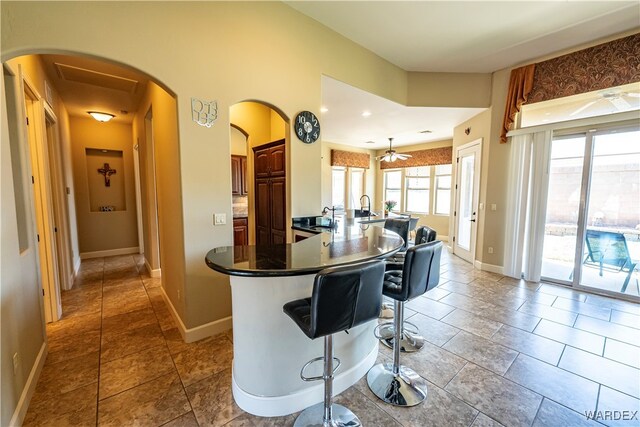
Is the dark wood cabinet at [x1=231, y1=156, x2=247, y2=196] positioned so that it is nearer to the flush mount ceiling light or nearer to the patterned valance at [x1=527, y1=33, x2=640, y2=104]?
the flush mount ceiling light

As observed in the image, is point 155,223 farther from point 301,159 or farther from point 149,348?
point 301,159

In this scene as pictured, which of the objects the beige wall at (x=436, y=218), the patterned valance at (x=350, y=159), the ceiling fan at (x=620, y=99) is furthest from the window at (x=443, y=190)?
the ceiling fan at (x=620, y=99)

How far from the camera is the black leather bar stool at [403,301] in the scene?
176cm

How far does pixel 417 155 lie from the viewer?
7.96 m

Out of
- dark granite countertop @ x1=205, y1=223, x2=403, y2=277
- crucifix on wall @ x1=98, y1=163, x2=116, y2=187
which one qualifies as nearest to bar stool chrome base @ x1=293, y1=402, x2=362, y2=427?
dark granite countertop @ x1=205, y1=223, x2=403, y2=277

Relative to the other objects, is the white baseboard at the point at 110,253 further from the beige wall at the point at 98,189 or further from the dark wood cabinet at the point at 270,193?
the dark wood cabinet at the point at 270,193

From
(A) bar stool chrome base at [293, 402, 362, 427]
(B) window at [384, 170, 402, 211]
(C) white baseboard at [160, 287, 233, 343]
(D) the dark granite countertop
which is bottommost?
(A) bar stool chrome base at [293, 402, 362, 427]

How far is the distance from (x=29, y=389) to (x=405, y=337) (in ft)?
9.65

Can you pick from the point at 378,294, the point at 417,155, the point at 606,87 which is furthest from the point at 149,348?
the point at 417,155

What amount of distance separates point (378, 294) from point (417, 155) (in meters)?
7.29

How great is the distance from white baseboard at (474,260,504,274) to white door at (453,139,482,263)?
8.2 inches

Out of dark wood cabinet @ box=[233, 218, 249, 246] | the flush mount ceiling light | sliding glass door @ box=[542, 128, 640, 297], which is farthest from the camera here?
dark wood cabinet @ box=[233, 218, 249, 246]

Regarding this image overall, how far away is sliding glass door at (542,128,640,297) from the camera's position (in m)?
3.53

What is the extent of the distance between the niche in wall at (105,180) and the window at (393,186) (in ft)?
24.3
